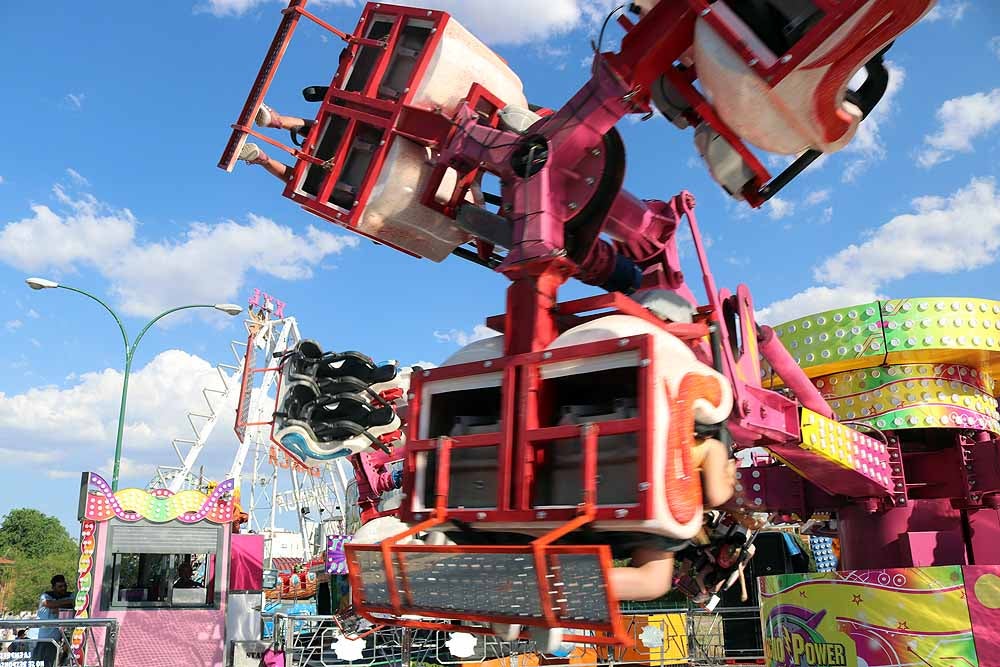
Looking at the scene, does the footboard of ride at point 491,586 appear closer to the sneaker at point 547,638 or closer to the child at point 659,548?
the sneaker at point 547,638

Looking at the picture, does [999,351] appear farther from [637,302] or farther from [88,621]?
[88,621]

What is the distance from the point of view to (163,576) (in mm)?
13570

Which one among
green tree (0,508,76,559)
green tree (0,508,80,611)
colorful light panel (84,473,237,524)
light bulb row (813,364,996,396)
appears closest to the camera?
light bulb row (813,364,996,396)

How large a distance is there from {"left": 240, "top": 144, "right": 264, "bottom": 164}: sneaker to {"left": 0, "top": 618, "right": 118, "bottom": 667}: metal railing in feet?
15.6

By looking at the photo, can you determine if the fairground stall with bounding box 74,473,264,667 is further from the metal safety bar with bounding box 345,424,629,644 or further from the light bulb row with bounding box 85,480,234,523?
the metal safety bar with bounding box 345,424,629,644

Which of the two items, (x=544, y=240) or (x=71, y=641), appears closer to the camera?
(x=544, y=240)

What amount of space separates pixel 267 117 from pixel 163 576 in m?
11.0

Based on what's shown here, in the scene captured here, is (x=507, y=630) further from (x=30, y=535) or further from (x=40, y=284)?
(x=30, y=535)

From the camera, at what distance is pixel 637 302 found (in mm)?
4070

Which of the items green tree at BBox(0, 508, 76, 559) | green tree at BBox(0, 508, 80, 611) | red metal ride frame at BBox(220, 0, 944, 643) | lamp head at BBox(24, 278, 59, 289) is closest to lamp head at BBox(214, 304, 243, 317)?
lamp head at BBox(24, 278, 59, 289)

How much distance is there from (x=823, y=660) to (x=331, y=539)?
16248mm

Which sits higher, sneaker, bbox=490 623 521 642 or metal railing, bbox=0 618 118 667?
sneaker, bbox=490 623 521 642

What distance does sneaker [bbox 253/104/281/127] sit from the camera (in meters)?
4.96

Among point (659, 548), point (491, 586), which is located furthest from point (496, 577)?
point (659, 548)
